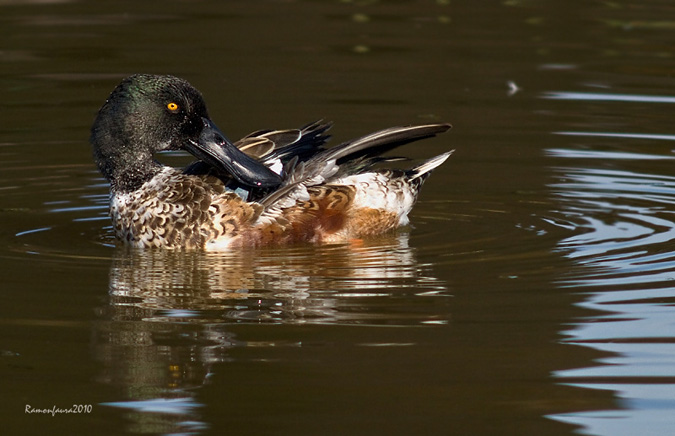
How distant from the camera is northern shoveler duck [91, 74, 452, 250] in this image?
6.94 metres

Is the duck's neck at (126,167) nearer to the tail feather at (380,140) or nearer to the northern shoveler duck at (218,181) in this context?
the northern shoveler duck at (218,181)

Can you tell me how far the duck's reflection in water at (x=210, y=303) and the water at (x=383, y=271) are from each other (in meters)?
0.02

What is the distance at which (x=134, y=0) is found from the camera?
1602cm

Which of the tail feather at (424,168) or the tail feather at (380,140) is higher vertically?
the tail feather at (380,140)

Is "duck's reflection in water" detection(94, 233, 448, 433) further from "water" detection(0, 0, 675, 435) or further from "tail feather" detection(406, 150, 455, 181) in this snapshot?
"tail feather" detection(406, 150, 455, 181)

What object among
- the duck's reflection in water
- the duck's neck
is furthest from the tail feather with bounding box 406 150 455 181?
the duck's neck

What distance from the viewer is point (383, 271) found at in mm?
6379

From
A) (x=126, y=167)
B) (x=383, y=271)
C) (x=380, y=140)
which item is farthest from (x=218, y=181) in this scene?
(x=383, y=271)

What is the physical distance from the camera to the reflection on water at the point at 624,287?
4504 millimetres

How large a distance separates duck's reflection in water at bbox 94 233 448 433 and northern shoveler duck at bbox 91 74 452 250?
0.44ft

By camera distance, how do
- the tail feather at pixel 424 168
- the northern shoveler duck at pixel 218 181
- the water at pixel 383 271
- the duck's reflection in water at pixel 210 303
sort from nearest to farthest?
the water at pixel 383 271
the duck's reflection in water at pixel 210 303
the northern shoveler duck at pixel 218 181
the tail feather at pixel 424 168

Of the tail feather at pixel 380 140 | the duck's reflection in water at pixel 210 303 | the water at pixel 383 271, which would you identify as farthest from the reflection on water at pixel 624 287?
the tail feather at pixel 380 140

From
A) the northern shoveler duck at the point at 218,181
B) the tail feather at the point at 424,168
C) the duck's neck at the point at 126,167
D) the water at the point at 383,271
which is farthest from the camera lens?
the tail feather at the point at 424,168

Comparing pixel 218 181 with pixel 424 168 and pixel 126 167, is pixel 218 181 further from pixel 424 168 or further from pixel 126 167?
pixel 424 168
